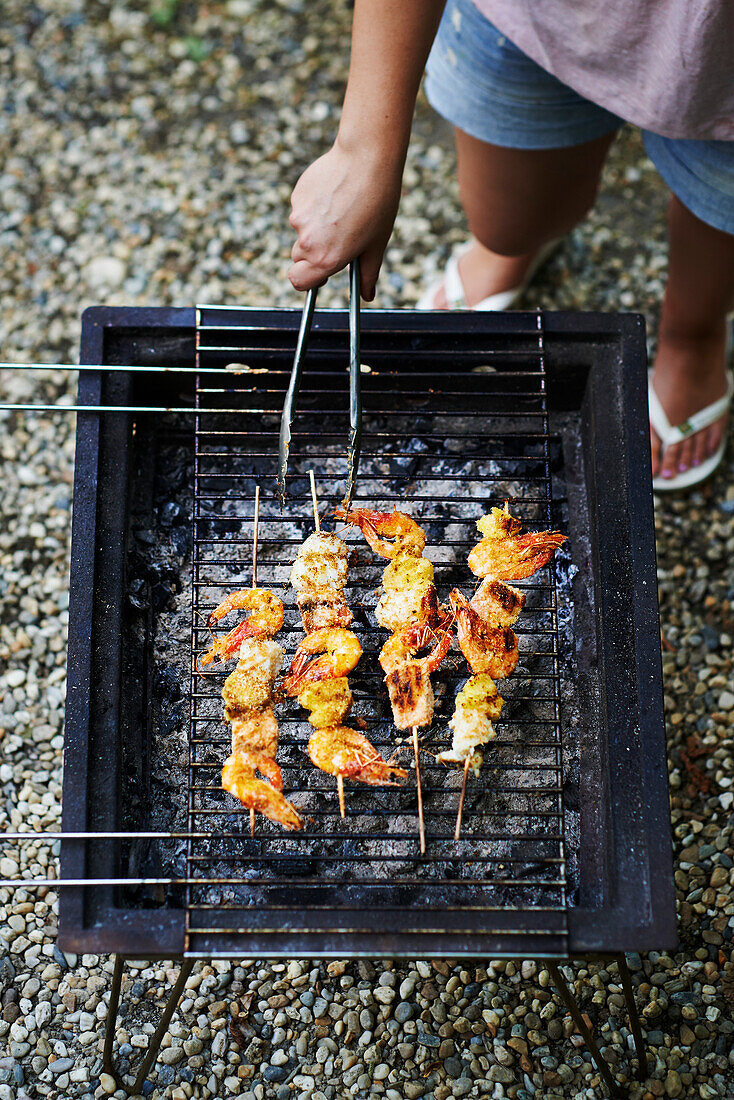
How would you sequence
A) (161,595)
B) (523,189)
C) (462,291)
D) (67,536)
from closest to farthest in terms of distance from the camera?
1. (161,595)
2. (523,189)
3. (67,536)
4. (462,291)

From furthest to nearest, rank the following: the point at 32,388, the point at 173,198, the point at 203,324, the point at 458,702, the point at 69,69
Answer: the point at 69,69 → the point at 173,198 → the point at 32,388 → the point at 203,324 → the point at 458,702

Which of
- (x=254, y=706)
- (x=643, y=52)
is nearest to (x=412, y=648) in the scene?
(x=254, y=706)

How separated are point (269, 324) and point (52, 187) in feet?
8.19

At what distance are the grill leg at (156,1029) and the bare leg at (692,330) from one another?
2.41 m

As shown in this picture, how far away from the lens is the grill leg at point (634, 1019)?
2297 millimetres

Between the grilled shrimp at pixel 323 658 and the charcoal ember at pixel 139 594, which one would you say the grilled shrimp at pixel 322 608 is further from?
the charcoal ember at pixel 139 594

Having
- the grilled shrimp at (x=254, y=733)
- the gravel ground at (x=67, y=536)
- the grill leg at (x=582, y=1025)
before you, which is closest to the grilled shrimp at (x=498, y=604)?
the grilled shrimp at (x=254, y=733)

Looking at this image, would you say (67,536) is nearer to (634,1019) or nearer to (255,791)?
(255,791)

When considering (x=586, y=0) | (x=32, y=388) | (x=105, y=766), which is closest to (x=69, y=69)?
(x=32, y=388)

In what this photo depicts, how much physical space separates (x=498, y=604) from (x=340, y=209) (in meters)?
1.05

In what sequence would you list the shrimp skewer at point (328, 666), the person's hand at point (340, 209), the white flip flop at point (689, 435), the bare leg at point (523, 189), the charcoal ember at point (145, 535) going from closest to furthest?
the person's hand at point (340, 209)
the shrimp skewer at point (328, 666)
the charcoal ember at point (145, 535)
the bare leg at point (523, 189)
the white flip flop at point (689, 435)

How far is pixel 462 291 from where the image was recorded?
4.00 meters

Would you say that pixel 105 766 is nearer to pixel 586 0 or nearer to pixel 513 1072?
pixel 513 1072

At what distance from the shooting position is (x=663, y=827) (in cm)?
210
